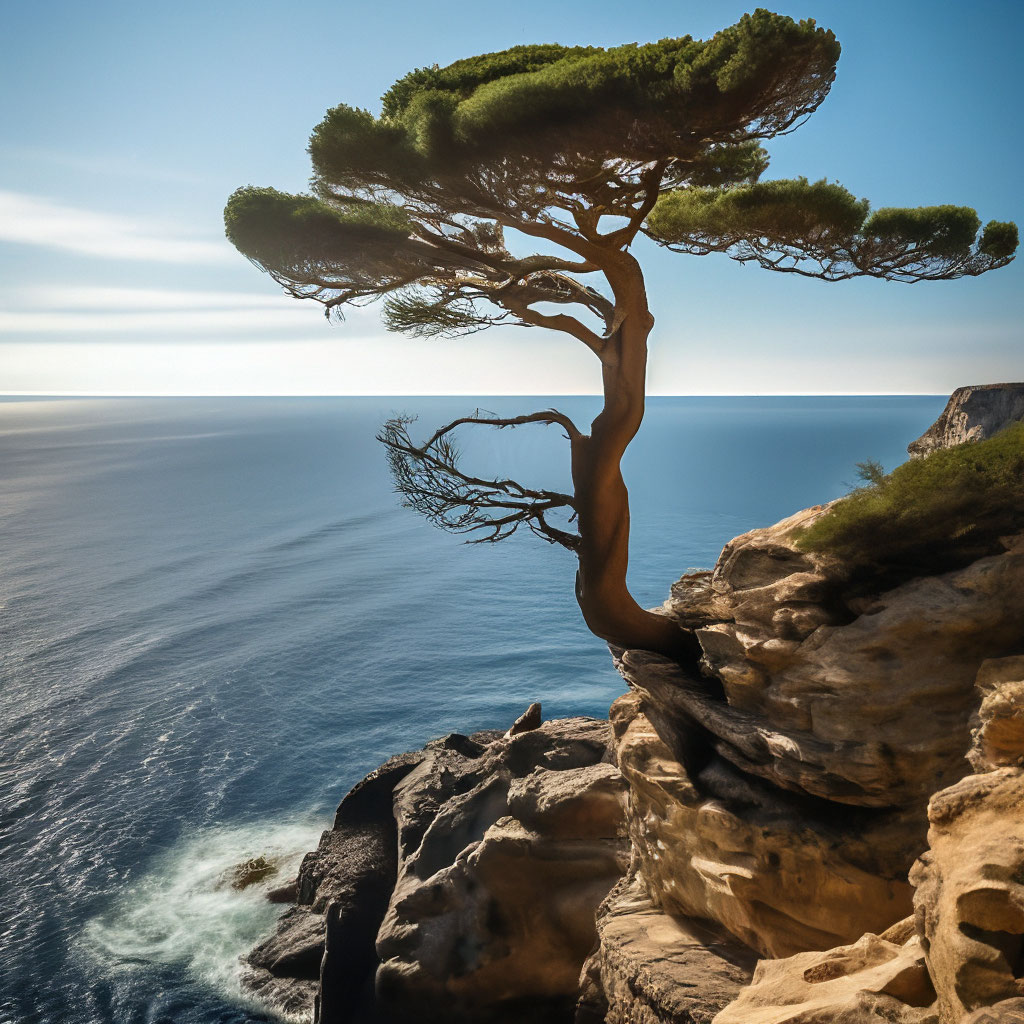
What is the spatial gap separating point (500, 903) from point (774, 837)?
20.5 feet

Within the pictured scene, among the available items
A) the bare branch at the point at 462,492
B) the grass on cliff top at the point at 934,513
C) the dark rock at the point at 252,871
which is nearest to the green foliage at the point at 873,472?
the grass on cliff top at the point at 934,513

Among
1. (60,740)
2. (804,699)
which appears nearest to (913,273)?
(804,699)

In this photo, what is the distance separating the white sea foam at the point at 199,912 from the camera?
18.0 metres

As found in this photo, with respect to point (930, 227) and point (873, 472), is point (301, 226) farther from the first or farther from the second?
point (930, 227)

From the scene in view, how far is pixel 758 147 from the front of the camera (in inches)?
481

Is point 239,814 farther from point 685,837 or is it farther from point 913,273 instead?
point 913,273

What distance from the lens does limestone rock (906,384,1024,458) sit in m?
8.48

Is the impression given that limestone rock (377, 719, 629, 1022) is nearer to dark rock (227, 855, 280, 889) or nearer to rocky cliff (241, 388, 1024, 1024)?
rocky cliff (241, 388, 1024, 1024)

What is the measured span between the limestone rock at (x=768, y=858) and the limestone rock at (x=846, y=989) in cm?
135

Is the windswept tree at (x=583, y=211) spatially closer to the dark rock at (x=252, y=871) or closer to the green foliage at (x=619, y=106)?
the green foliage at (x=619, y=106)

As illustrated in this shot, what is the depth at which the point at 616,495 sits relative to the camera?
11.7 metres

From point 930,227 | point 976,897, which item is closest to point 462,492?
point 930,227

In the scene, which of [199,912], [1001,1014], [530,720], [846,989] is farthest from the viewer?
[199,912]

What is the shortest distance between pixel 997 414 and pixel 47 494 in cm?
11334
